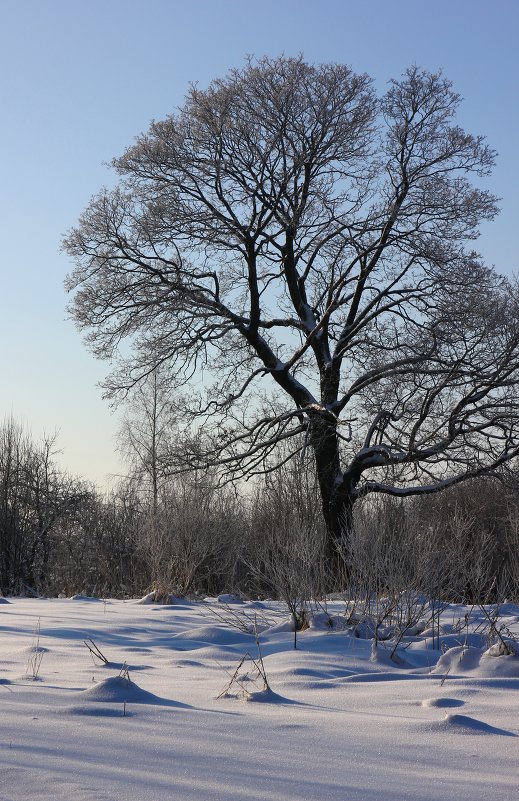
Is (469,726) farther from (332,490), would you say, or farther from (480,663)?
(332,490)

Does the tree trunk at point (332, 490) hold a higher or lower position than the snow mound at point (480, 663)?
higher

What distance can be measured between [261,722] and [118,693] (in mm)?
859

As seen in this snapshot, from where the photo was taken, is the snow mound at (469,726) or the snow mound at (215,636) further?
the snow mound at (215,636)

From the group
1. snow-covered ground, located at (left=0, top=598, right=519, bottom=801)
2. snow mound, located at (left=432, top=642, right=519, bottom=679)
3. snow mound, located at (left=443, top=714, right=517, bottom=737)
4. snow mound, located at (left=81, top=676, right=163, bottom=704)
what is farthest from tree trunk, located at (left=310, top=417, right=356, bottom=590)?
snow mound, located at (left=443, top=714, right=517, bottom=737)

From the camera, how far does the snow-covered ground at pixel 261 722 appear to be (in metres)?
3.24

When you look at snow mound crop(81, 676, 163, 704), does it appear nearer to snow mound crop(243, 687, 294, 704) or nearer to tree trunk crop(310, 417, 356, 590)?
snow mound crop(243, 687, 294, 704)

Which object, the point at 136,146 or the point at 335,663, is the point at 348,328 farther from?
the point at 335,663

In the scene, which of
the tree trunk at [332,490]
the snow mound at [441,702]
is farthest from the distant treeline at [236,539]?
the snow mound at [441,702]

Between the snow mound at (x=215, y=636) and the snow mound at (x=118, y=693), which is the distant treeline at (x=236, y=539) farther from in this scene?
the snow mound at (x=118, y=693)

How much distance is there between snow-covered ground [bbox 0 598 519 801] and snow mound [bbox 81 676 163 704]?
10 millimetres

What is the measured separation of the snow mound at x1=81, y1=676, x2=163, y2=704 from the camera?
4.88m

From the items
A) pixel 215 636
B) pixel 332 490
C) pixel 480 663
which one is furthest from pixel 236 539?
pixel 480 663

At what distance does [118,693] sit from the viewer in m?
4.94

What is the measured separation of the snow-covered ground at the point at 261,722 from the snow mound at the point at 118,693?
1 cm
